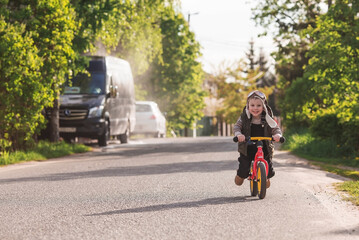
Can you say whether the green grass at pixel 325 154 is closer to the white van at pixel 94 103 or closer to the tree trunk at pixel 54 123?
the white van at pixel 94 103

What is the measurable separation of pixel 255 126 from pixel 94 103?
45.5 feet

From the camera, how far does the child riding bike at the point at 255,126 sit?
344 inches

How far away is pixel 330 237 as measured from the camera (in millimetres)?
6219

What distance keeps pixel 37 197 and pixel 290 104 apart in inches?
705

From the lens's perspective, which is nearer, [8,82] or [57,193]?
[57,193]

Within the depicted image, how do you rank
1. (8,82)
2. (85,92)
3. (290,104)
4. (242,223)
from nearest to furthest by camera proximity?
(242,223), (8,82), (85,92), (290,104)

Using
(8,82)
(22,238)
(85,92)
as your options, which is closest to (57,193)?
(22,238)

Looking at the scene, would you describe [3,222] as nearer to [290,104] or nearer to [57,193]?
[57,193]

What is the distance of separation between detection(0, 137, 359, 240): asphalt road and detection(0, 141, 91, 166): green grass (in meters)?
2.56

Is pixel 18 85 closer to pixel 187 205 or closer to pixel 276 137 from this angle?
pixel 187 205

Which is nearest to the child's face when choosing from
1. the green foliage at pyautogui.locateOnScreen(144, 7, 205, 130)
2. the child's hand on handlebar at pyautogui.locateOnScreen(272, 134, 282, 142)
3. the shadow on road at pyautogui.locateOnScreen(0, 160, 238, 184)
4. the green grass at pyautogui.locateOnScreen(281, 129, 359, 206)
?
the child's hand on handlebar at pyautogui.locateOnScreen(272, 134, 282, 142)

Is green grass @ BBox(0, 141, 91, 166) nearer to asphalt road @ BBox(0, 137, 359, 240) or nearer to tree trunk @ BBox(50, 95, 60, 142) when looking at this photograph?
tree trunk @ BBox(50, 95, 60, 142)

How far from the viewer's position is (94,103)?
22203 mm

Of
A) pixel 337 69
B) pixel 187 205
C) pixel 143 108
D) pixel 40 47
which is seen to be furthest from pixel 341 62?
pixel 143 108
